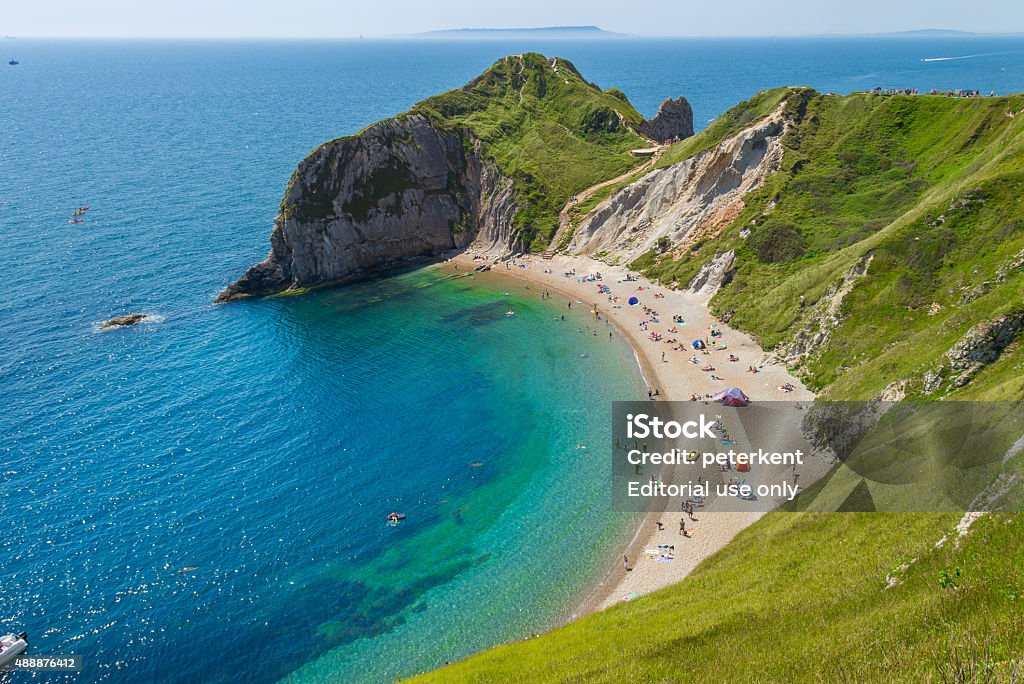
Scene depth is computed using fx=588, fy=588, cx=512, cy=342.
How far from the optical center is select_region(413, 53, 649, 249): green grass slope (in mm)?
116875

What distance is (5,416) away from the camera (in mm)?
65188

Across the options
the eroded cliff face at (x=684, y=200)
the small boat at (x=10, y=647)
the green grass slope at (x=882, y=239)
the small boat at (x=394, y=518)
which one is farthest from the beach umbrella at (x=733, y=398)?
the small boat at (x=10, y=647)

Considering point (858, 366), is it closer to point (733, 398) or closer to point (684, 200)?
point (733, 398)

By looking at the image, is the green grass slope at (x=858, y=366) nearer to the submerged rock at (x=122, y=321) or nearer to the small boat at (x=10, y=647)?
the small boat at (x=10, y=647)

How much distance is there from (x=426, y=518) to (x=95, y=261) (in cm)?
9239

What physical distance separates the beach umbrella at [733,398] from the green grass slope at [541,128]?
59.0 m

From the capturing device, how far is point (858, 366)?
55750 mm

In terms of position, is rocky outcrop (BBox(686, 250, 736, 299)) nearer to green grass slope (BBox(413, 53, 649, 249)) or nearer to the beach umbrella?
the beach umbrella

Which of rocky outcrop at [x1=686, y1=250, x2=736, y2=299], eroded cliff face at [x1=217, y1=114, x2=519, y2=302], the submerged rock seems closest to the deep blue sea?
the submerged rock

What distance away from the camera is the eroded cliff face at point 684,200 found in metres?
93.8

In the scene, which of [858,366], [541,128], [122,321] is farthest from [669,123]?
[122,321]

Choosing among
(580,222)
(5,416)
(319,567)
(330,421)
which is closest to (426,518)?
(319,567)

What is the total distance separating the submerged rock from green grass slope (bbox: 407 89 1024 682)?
249ft

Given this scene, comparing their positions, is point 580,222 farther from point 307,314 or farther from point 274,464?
point 274,464
